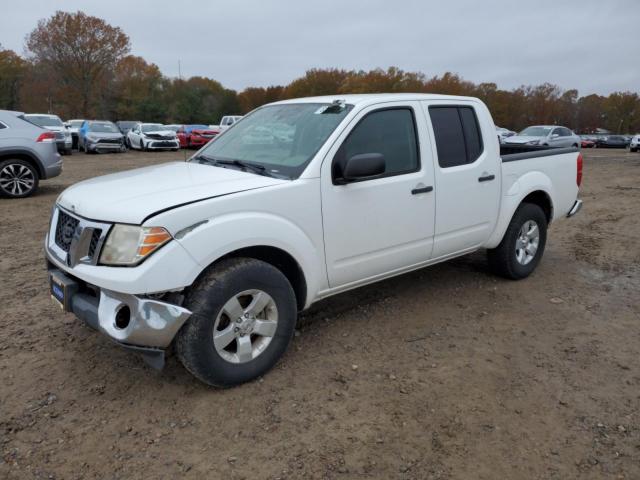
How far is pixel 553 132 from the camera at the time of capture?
81.5ft

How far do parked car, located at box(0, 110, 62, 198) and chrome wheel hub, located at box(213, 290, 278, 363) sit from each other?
8.23 m

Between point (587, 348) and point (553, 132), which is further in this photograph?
point (553, 132)

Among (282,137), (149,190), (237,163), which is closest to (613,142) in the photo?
(282,137)

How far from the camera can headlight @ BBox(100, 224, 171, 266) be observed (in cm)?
273

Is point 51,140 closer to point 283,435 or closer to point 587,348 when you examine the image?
point 283,435

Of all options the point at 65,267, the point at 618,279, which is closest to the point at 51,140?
the point at 65,267

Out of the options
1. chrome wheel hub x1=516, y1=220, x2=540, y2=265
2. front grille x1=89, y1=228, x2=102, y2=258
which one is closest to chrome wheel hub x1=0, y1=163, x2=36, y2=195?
front grille x1=89, y1=228, x2=102, y2=258

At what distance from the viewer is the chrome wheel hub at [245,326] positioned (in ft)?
9.94

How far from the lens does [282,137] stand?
3.81m

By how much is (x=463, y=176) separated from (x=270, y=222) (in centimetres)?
194

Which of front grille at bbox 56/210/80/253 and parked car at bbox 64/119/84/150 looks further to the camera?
parked car at bbox 64/119/84/150

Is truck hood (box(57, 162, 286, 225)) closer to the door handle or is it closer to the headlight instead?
the headlight

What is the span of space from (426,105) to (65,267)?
294 centimetres

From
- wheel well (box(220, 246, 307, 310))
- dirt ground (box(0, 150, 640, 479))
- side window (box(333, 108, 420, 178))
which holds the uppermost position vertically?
side window (box(333, 108, 420, 178))
